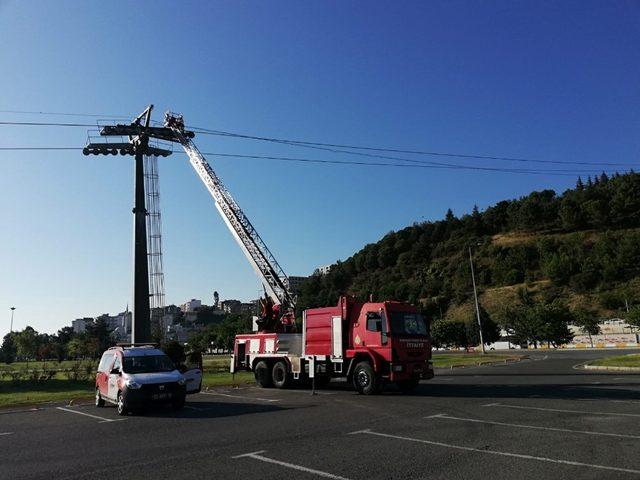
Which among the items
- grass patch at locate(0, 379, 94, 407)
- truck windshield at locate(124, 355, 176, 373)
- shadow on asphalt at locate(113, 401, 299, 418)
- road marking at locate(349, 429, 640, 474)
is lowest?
road marking at locate(349, 429, 640, 474)

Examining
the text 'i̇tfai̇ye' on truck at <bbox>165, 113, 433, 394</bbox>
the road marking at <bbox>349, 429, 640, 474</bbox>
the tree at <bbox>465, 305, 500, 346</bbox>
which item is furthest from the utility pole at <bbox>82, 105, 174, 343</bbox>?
the tree at <bbox>465, 305, 500, 346</bbox>

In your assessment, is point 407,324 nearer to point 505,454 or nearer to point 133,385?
point 133,385

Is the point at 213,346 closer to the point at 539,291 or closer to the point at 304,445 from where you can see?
the point at 539,291

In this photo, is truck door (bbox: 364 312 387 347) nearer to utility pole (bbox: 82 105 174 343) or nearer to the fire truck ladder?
the fire truck ladder

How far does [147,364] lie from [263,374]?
A: 7.38 m

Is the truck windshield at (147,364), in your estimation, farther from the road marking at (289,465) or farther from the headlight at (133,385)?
the road marking at (289,465)

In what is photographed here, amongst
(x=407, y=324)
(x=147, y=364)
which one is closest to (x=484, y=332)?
(x=407, y=324)

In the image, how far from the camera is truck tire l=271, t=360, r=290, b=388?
20.0 m

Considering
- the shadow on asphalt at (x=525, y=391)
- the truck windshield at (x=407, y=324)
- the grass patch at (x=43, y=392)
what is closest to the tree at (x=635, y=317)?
the shadow on asphalt at (x=525, y=391)

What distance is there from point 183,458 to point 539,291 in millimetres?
107953

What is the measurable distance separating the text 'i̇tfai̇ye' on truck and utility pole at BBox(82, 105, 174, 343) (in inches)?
408

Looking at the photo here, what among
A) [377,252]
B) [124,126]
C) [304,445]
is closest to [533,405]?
[304,445]

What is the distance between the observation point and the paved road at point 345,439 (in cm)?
707

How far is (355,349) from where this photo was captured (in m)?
17.7
